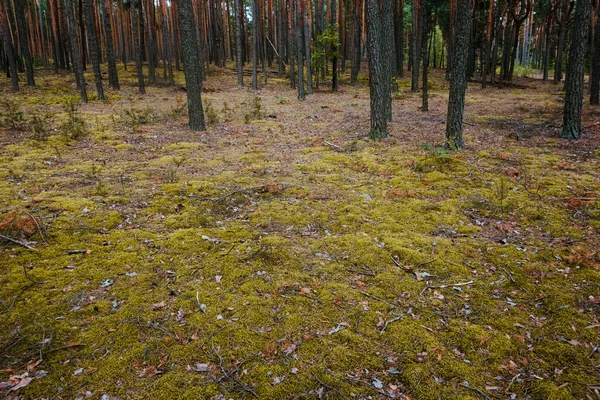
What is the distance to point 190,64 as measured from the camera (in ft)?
35.8

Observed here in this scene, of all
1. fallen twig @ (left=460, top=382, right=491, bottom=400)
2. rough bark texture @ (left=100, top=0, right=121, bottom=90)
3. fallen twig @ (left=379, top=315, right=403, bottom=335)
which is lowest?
fallen twig @ (left=460, top=382, right=491, bottom=400)

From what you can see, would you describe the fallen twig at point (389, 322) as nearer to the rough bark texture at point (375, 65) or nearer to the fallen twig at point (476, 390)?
the fallen twig at point (476, 390)

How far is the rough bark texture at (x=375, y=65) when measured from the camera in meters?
8.91

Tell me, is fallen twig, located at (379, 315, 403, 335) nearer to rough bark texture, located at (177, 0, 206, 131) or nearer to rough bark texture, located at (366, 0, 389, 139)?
rough bark texture, located at (366, 0, 389, 139)

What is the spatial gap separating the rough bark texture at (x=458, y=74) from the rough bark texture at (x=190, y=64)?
295 inches

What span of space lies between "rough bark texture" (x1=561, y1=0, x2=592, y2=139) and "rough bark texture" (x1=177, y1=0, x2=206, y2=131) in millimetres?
10511

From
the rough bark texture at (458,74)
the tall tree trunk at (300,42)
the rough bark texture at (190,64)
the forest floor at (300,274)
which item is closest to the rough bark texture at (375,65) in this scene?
the forest floor at (300,274)

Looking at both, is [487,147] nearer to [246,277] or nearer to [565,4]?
[246,277]

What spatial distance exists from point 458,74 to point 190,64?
7.86 meters

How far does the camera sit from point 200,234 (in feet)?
16.3

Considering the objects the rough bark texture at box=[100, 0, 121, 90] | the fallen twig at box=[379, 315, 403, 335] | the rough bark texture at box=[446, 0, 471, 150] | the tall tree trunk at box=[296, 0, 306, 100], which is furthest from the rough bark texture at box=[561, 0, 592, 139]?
the rough bark texture at box=[100, 0, 121, 90]

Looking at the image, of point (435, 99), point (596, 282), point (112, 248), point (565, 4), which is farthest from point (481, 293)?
point (565, 4)

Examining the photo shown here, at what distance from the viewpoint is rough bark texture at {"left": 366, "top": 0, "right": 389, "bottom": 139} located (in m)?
8.91

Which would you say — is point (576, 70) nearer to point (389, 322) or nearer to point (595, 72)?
point (595, 72)
